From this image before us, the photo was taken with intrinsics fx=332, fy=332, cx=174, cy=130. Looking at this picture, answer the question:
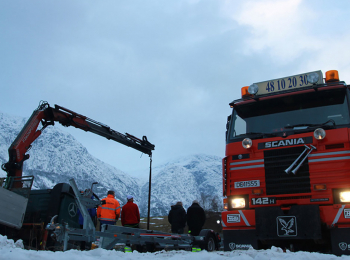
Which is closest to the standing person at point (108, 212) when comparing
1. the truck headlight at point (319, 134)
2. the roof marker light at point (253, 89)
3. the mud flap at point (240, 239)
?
the mud flap at point (240, 239)

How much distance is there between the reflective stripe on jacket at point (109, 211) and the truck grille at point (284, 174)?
454 centimetres

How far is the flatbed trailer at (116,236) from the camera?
5039 mm

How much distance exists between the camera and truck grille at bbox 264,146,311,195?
21.1 ft

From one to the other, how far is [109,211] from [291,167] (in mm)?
5191

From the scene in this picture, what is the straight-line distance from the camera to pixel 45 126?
1575cm

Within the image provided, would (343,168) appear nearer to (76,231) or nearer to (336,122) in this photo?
(336,122)

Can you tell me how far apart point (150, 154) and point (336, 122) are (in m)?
15.5

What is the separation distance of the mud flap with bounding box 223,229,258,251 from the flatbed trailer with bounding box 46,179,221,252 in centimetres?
137

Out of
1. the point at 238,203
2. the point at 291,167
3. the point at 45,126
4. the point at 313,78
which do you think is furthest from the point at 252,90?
the point at 45,126

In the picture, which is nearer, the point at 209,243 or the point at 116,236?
the point at 116,236

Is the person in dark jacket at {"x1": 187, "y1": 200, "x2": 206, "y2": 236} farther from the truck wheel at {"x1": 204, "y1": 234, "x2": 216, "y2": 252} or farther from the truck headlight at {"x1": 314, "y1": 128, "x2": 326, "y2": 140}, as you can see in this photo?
the truck headlight at {"x1": 314, "y1": 128, "x2": 326, "y2": 140}

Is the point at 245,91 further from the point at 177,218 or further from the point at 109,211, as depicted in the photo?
the point at 109,211

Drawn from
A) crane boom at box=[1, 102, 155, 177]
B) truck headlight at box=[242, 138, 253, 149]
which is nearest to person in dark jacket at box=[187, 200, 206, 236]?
truck headlight at box=[242, 138, 253, 149]

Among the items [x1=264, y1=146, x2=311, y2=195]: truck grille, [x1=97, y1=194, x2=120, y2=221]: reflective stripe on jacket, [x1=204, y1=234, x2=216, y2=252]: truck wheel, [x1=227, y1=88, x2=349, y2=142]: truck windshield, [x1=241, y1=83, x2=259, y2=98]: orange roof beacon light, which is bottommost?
[x1=204, y1=234, x2=216, y2=252]: truck wheel
